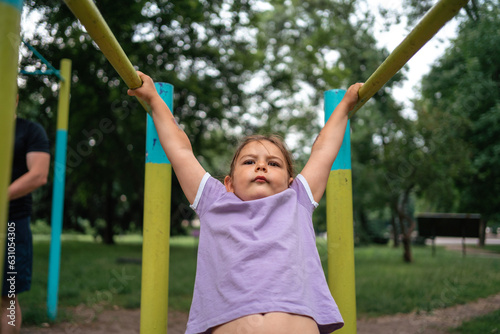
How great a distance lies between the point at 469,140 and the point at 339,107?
666cm

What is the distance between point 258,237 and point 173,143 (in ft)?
1.64

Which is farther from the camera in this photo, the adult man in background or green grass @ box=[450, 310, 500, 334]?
green grass @ box=[450, 310, 500, 334]

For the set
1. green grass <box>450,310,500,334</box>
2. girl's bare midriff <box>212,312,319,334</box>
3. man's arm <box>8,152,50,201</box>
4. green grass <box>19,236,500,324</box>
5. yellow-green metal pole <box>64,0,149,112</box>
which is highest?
yellow-green metal pole <box>64,0,149,112</box>

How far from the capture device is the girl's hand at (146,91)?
1.53 metres

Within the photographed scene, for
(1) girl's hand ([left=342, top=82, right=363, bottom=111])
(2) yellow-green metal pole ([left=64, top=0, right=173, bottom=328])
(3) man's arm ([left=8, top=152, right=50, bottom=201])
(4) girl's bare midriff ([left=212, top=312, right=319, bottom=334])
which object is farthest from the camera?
(3) man's arm ([left=8, top=152, right=50, bottom=201])

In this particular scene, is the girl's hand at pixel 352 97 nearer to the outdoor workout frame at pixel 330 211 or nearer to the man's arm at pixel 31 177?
the outdoor workout frame at pixel 330 211

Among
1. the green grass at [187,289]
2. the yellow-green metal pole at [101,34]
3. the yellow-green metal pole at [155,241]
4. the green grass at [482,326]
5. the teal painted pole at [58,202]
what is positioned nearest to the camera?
the yellow-green metal pole at [101,34]

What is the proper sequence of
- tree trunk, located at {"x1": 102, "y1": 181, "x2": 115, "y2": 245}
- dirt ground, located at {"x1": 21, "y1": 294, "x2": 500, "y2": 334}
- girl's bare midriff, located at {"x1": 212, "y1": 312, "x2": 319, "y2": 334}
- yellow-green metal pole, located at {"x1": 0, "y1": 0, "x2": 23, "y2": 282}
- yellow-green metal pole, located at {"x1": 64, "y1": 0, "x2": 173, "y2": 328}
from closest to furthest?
yellow-green metal pole, located at {"x1": 0, "y1": 0, "x2": 23, "y2": 282}, girl's bare midriff, located at {"x1": 212, "y1": 312, "x2": 319, "y2": 334}, yellow-green metal pole, located at {"x1": 64, "y1": 0, "x2": 173, "y2": 328}, dirt ground, located at {"x1": 21, "y1": 294, "x2": 500, "y2": 334}, tree trunk, located at {"x1": 102, "y1": 181, "x2": 115, "y2": 245}

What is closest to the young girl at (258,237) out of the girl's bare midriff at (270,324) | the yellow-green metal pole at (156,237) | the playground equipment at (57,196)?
the girl's bare midriff at (270,324)

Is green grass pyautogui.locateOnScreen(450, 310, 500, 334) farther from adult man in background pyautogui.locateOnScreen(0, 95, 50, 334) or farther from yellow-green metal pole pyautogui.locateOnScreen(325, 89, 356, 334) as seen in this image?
adult man in background pyautogui.locateOnScreen(0, 95, 50, 334)

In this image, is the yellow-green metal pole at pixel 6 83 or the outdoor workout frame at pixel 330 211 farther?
the outdoor workout frame at pixel 330 211

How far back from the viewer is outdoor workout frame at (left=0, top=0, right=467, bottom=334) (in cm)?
126

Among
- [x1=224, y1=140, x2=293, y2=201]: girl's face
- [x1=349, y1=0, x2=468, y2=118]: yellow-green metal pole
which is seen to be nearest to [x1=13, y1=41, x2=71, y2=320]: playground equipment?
[x1=224, y1=140, x2=293, y2=201]: girl's face

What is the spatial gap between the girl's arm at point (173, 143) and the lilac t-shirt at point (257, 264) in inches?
3.7
